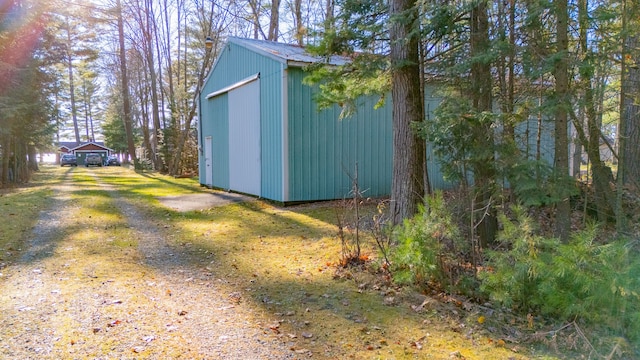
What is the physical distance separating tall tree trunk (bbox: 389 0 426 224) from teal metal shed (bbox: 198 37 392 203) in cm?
326

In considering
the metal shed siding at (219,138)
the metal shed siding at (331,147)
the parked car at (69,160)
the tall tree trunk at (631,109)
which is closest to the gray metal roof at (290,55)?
the metal shed siding at (331,147)

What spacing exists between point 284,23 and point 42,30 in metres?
10.6

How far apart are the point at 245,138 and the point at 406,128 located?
7604mm

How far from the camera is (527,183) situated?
150 inches

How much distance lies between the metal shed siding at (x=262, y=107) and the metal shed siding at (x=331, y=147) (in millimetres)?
413

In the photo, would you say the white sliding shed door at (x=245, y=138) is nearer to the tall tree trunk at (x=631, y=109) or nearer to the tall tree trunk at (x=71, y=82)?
the tall tree trunk at (x=631, y=109)

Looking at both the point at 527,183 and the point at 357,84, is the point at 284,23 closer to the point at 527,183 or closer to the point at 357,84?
the point at 357,84

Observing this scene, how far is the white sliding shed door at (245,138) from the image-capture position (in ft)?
36.6

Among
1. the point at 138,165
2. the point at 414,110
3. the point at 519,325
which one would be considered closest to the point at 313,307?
the point at 519,325

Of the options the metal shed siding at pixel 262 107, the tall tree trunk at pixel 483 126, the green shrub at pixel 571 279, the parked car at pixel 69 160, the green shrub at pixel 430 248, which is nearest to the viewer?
the green shrub at pixel 571 279

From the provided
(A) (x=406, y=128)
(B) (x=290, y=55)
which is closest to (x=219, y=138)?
(B) (x=290, y=55)

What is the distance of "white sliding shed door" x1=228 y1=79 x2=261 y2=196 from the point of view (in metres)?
11.1

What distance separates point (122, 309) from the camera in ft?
12.1

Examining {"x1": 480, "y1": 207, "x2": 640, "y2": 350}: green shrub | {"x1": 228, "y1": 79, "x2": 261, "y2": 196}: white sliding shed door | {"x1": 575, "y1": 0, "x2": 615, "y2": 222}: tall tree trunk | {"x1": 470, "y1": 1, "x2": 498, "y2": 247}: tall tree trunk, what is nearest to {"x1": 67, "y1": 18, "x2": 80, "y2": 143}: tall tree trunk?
{"x1": 228, "y1": 79, "x2": 261, "y2": 196}: white sliding shed door
